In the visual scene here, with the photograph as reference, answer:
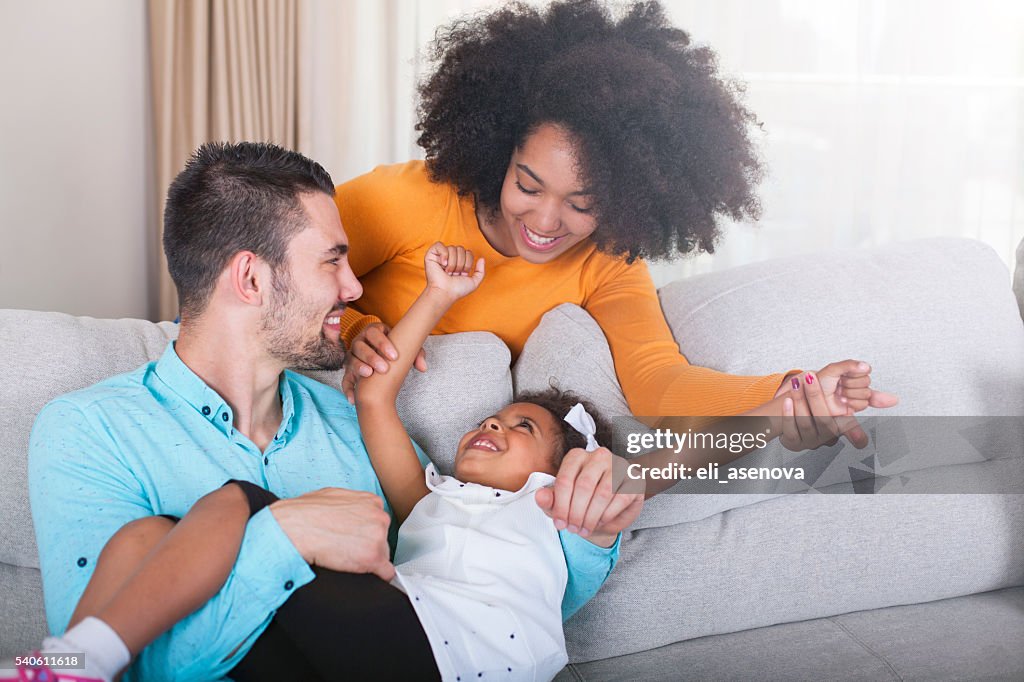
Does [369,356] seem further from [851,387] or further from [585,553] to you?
[851,387]

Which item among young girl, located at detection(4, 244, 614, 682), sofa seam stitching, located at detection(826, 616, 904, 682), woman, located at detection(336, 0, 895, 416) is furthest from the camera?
woman, located at detection(336, 0, 895, 416)

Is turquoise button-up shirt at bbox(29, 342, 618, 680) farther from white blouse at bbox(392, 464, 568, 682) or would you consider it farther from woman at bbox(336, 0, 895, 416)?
woman at bbox(336, 0, 895, 416)

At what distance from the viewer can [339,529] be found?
1.11 metres

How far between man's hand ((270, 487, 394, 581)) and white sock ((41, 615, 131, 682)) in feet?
0.72

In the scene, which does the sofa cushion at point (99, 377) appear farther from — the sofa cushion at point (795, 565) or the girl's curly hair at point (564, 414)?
the sofa cushion at point (795, 565)

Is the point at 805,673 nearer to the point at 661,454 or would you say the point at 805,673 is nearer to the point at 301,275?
the point at 661,454

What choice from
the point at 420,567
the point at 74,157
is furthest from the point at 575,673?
the point at 74,157

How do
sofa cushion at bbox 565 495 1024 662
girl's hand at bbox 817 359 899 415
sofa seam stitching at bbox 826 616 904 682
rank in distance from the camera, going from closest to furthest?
girl's hand at bbox 817 359 899 415 → sofa seam stitching at bbox 826 616 904 682 → sofa cushion at bbox 565 495 1024 662

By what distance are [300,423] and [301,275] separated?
0.83 feet

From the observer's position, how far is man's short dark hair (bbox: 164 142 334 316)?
1.31m

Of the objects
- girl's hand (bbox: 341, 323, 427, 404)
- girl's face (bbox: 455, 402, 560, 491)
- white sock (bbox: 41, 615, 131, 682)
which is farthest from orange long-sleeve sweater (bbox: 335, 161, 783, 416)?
white sock (bbox: 41, 615, 131, 682)

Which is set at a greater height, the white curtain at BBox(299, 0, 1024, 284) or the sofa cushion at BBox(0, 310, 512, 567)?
the white curtain at BBox(299, 0, 1024, 284)

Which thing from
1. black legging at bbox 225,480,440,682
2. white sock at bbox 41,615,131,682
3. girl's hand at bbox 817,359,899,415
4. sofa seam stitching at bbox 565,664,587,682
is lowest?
sofa seam stitching at bbox 565,664,587,682

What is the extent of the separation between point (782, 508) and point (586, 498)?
541 millimetres
